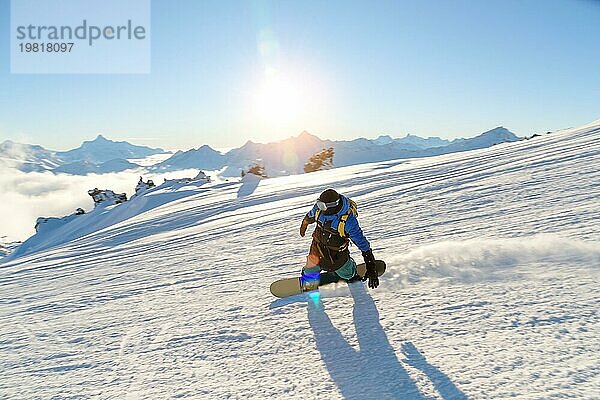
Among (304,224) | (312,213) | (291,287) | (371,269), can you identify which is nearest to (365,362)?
(371,269)

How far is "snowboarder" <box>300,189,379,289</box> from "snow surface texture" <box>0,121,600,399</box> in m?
0.19

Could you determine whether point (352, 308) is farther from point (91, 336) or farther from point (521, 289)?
point (91, 336)

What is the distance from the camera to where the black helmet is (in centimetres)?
401

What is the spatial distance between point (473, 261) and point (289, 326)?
234 centimetres

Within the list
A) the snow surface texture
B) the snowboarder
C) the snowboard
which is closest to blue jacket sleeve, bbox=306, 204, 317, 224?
the snowboarder

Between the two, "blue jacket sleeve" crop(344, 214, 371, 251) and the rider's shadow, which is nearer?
the rider's shadow

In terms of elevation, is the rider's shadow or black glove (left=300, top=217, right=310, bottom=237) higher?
black glove (left=300, top=217, right=310, bottom=237)

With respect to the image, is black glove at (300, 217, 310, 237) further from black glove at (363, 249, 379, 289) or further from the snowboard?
black glove at (363, 249, 379, 289)

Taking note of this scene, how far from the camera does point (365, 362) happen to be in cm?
286

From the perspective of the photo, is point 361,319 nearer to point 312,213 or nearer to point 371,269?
point 371,269

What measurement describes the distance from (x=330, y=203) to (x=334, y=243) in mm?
560

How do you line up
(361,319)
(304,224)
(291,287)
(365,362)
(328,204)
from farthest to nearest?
1. (304,224)
2. (291,287)
3. (328,204)
4. (361,319)
5. (365,362)

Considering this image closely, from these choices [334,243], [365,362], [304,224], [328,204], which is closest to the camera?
[365,362]

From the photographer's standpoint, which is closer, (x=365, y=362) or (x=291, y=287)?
(x=365, y=362)
